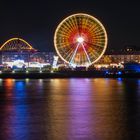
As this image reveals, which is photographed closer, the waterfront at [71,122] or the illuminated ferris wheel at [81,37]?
the waterfront at [71,122]

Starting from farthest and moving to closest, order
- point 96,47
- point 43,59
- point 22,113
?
point 43,59 < point 96,47 < point 22,113

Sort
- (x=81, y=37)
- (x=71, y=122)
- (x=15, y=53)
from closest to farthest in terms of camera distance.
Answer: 1. (x=71, y=122)
2. (x=81, y=37)
3. (x=15, y=53)

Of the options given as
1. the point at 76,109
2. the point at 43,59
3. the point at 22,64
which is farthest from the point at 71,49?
the point at 43,59

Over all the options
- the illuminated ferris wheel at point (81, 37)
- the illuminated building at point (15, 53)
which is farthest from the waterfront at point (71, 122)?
the illuminated building at point (15, 53)

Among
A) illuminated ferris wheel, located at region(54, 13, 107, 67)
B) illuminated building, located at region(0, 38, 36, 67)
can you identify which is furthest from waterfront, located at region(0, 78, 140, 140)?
illuminated building, located at region(0, 38, 36, 67)

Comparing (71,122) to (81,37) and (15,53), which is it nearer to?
(81,37)

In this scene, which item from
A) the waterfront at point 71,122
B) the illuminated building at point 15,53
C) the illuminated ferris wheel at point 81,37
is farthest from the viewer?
the illuminated building at point 15,53

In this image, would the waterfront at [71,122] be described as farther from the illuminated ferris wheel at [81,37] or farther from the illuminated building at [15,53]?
the illuminated building at [15,53]

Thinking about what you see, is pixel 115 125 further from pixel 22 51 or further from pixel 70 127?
pixel 22 51

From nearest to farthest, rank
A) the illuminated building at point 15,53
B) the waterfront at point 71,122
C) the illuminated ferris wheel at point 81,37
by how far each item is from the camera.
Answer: the waterfront at point 71,122, the illuminated ferris wheel at point 81,37, the illuminated building at point 15,53

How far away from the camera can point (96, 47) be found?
85.5 metres

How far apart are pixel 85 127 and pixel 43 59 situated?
172332 millimetres

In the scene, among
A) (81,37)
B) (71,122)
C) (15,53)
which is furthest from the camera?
(15,53)

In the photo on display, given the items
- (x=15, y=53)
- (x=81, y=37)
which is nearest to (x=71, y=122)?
(x=81, y=37)
